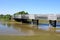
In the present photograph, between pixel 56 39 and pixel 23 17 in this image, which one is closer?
pixel 56 39

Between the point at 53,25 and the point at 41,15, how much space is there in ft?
26.0

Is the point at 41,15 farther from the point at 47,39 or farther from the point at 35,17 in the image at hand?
the point at 47,39

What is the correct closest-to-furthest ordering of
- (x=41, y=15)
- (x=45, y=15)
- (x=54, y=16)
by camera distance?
1. (x=54, y=16)
2. (x=45, y=15)
3. (x=41, y=15)

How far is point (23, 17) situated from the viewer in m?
63.3

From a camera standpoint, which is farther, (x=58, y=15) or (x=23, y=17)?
(x=23, y=17)

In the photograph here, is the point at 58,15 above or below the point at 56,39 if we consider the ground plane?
above

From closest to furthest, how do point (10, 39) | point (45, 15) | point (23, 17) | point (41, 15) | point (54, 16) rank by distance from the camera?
1. point (10, 39)
2. point (54, 16)
3. point (45, 15)
4. point (41, 15)
5. point (23, 17)

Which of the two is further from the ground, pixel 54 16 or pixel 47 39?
pixel 54 16

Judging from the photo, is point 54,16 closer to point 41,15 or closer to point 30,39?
point 41,15

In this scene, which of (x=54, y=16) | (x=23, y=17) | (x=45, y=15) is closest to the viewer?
(x=54, y=16)

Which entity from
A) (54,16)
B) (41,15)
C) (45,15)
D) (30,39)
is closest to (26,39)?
(30,39)

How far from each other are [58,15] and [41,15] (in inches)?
329

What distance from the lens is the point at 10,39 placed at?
70.7 ft

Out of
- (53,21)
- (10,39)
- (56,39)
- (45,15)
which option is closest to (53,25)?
(53,21)
